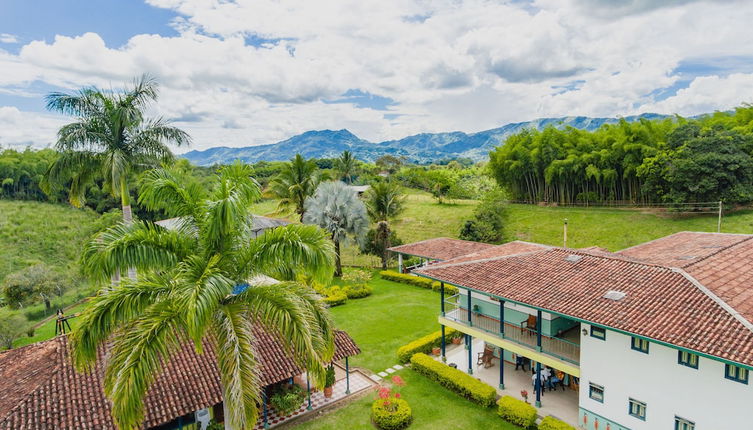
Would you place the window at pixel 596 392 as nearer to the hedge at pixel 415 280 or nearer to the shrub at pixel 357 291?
the hedge at pixel 415 280

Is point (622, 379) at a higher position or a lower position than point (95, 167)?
lower

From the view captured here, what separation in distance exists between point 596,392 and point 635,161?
29437mm

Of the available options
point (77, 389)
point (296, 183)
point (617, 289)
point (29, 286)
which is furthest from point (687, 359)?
point (29, 286)

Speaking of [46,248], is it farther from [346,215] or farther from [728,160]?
[728,160]

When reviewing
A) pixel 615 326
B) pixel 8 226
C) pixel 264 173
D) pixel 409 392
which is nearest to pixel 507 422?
pixel 409 392

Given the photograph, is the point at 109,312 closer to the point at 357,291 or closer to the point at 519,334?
the point at 519,334

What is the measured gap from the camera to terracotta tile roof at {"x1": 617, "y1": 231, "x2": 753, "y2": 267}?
1576 centimetres

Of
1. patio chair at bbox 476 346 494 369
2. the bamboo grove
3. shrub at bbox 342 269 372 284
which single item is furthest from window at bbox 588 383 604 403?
the bamboo grove

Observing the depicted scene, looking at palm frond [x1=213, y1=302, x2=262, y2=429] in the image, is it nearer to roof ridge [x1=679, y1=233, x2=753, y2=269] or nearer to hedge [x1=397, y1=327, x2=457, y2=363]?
hedge [x1=397, y1=327, x2=457, y2=363]

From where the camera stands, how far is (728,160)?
104ft

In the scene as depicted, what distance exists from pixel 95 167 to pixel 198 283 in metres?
12.7

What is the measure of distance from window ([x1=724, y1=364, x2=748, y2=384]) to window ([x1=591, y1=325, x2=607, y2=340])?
3007 millimetres

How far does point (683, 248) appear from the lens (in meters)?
18.6

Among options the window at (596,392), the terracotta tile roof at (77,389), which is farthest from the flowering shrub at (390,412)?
the window at (596,392)
